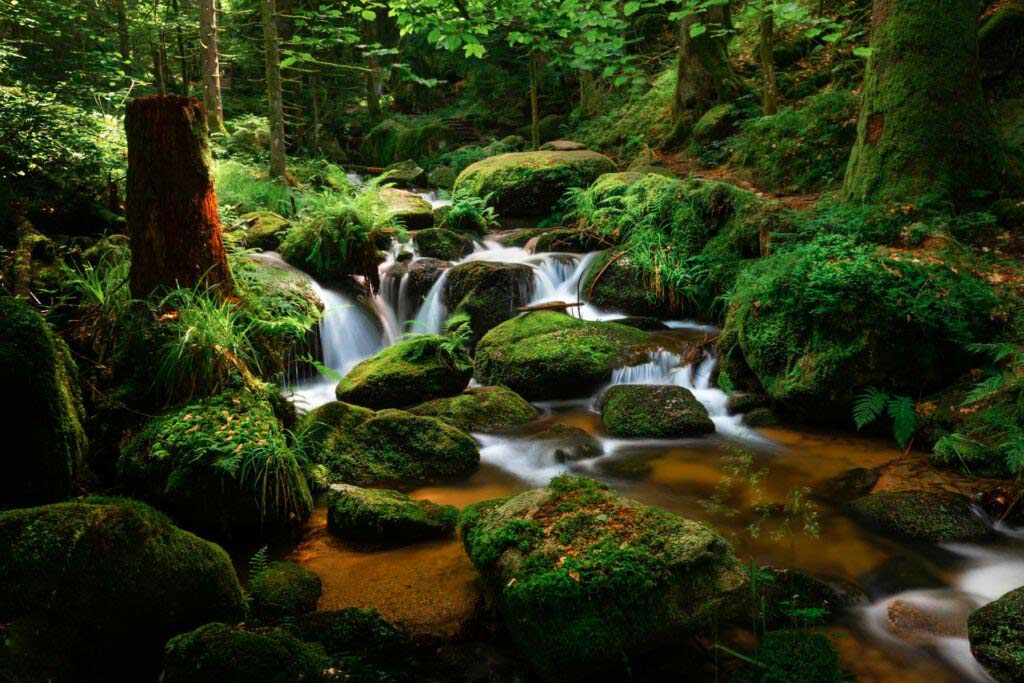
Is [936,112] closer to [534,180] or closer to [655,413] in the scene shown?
[655,413]

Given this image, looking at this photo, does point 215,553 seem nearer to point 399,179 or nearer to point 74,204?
point 74,204

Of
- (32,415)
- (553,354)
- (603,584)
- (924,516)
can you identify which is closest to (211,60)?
Answer: (553,354)

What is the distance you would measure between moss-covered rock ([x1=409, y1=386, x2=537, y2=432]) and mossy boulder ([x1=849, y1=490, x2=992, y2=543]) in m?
3.34

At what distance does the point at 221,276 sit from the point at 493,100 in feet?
60.2

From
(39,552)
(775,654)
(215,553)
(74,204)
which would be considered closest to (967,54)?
(775,654)

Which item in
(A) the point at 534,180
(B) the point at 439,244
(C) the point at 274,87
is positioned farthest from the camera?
(A) the point at 534,180

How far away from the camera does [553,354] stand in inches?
298

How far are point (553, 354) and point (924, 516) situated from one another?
412 cm

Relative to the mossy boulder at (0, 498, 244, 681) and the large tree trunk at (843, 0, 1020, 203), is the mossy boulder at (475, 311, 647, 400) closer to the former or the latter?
the large tree trunk at (843, 0, 1020, 203)

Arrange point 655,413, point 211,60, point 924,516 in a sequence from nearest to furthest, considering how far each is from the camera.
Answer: point 924,516 < point 655,413 < point 211,60

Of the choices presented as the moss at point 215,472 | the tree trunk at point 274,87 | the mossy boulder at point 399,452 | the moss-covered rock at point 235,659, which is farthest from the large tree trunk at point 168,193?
the tree trunk at point 274,87

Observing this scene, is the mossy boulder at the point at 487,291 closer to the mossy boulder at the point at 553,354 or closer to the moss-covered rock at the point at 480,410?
the mossy boulder at the point at 553,354

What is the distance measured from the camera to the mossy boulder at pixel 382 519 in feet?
14.0

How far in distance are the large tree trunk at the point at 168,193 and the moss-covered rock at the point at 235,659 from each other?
345 cm
